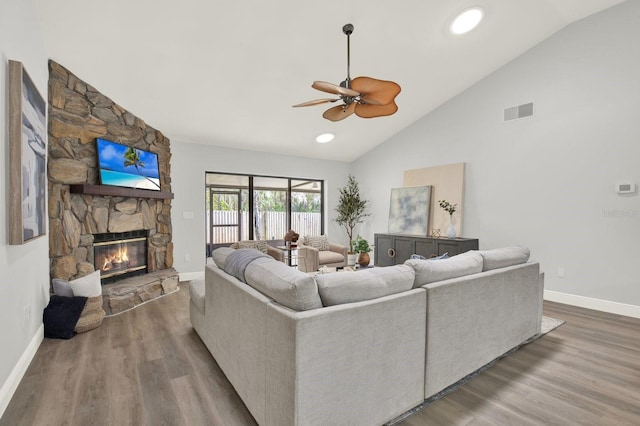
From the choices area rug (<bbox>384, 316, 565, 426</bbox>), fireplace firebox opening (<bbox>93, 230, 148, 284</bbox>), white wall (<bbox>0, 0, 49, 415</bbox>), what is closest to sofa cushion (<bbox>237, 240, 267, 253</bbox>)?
fireplace firebox opening (<bbox>93, 230, 148, 284</bbox>)

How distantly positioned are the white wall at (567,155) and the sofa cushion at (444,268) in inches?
102

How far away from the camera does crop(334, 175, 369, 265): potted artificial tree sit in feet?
23.1

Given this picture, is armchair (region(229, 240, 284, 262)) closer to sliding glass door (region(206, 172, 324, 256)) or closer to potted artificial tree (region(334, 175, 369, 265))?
sliding glass door (region(206, 172, 324, 256))

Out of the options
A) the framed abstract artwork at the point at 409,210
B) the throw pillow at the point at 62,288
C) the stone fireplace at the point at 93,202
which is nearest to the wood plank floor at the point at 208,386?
the throw pillow at the point at 62,288

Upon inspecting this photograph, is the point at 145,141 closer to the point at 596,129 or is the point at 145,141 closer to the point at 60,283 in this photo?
the point at 60,283

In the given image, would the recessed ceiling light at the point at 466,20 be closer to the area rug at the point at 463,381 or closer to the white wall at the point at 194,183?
the area rug at the point at 463,381

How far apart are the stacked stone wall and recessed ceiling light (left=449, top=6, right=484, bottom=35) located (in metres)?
4.47

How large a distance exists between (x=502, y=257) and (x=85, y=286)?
4.12 meters

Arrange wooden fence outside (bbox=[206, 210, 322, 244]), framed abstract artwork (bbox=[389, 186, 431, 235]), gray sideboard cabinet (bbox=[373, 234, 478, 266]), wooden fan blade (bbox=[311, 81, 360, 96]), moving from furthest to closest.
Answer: wooden fence outside (bbox=[206, 210, 322, 244]), framed abstract artwork (bbox=[389, 186, 431, 235]), gray sideboard cabinet (bbox=[373, 234, 478, 266]), wooden fan blade (bbox=[311, 81, 360, 96])

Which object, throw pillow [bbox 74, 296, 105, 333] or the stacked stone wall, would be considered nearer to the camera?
throw pillow [bbox 74, 296, 105, 333]

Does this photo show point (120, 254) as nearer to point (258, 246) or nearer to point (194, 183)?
point (194, 183)

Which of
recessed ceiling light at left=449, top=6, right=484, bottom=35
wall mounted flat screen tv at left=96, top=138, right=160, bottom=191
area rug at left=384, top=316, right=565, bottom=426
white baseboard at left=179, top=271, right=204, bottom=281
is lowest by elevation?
area rug at left=384, top=316, right=565, bottom=426

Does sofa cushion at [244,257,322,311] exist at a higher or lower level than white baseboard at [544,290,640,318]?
higher

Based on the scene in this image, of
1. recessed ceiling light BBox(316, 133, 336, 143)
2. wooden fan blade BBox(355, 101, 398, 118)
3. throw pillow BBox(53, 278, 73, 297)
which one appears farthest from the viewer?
recessed ceiling light BBox(316, 133, 336, 143)
